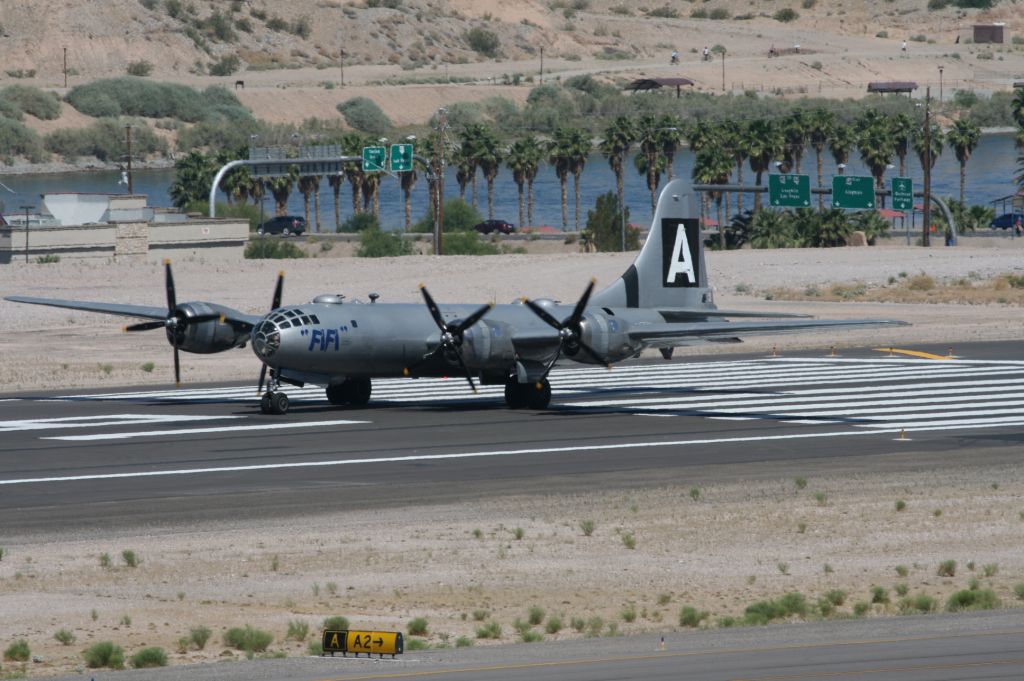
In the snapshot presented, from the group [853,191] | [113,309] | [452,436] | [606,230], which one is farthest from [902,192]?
[452,436]

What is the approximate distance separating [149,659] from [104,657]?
1.65 feet

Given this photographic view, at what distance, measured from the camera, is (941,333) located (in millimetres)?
66625

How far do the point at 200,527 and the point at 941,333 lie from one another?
46.0 metres

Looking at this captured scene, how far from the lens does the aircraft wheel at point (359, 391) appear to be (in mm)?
44469

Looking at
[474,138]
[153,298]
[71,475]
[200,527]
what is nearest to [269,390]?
[71,475]

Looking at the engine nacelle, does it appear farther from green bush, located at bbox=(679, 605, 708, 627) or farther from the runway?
green bush, located at bbox=(679, 605, 708, 627)

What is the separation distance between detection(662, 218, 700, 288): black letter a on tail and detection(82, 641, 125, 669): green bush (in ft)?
103

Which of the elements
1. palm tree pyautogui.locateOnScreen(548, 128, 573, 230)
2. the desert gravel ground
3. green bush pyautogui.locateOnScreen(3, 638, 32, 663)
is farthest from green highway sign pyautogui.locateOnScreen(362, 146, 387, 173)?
green bush pyautogui.locateOnScreen(3, 638, 32, 663)

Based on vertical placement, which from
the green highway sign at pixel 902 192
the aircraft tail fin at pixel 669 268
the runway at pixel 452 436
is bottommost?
the runway at pixel 452 436

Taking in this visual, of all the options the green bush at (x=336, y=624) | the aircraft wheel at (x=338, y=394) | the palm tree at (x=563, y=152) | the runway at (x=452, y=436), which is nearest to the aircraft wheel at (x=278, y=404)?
the runway at (x=452, y=436)

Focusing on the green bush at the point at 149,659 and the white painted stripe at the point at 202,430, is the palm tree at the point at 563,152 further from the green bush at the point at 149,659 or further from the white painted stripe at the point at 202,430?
the green bush at the point at 149,659

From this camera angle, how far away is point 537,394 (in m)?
43.6

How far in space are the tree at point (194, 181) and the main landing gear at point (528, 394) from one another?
9648 cm

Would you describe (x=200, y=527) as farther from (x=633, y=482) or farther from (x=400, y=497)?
(x=633, y=482)
